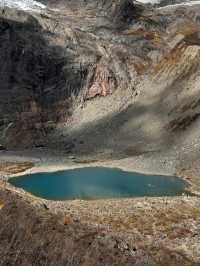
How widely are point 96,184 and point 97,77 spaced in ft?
226

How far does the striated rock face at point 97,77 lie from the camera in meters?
124

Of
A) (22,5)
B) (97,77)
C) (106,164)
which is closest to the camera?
(106,164)

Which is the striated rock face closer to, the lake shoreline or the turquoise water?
the lake shoreline

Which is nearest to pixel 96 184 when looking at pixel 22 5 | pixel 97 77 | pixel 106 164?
pixel 106 164

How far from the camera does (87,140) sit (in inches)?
4870

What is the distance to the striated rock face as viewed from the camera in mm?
124250

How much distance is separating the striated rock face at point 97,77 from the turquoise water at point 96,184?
2007cm

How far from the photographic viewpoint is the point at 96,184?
287 ft

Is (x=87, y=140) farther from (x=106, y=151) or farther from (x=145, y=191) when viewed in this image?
(x=145, y=191)

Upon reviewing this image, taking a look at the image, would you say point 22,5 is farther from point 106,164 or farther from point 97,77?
point 106,164

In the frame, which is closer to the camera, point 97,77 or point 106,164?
point 106,164

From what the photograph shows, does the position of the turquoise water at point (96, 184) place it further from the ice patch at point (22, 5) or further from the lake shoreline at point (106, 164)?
the ice patch at point (22, 5)

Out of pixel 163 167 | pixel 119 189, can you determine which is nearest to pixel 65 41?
pixel 163 167

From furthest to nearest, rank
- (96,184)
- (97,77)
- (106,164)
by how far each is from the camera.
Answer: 1. (97,77)
2. (106,164)
3. (96,184)
